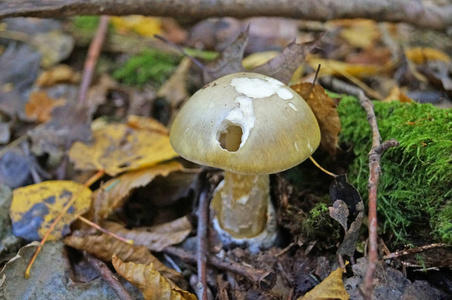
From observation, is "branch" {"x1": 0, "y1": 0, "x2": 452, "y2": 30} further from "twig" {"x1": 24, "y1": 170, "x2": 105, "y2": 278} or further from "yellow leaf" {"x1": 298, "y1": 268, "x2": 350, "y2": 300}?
"yellow leaf" {"x1": 298, "y1": 268, "x2": 350, "y2": 300}

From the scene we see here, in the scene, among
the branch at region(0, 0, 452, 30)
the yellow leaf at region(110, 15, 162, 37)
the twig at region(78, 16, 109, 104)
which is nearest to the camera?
the branch at region(0, 0, 452, 30)

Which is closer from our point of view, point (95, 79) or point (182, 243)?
point (182, 243)

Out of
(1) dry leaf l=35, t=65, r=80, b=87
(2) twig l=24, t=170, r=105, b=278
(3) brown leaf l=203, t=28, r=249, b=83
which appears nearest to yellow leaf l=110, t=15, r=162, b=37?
(1) dry leaf l=35, t=65, r=80, b=87

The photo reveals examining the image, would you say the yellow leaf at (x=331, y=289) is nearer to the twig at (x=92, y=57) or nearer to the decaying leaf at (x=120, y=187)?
the decaying leaf at (x=120, y=187)

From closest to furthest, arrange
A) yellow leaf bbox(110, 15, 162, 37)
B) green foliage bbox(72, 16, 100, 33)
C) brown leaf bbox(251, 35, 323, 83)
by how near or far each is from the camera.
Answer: brown leaf bbox(251, 35, 323, 83) → green foliage bbox(72, 16, 100, 33) → yellow leaf bbox(110, 15, 162, 37)

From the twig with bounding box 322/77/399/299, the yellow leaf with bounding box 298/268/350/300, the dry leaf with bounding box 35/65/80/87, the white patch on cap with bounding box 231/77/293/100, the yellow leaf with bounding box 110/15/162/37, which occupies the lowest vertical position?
the yellow leaf with bounding box 298/268/350/300

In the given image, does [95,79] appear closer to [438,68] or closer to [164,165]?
[164,165]

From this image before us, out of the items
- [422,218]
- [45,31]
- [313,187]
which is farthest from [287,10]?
[45,31]
